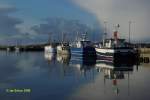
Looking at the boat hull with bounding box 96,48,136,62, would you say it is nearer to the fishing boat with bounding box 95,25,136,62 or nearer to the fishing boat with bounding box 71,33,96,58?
the fishing boat with bounding box 95,25,136,62

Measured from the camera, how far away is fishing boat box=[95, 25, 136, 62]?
3164 inches

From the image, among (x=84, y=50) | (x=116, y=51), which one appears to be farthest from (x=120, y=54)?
(x=84, y=50)

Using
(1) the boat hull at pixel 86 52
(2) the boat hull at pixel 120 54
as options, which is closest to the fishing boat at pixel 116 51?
(2) the boat hull at pixel 120 54

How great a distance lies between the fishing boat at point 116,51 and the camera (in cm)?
8038

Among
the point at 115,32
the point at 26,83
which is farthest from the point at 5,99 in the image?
the point at 115,32

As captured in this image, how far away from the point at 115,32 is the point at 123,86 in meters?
49.6

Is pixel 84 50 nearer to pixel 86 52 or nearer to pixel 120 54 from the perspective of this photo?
pixel 86 52

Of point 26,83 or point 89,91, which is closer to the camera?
point 89,91

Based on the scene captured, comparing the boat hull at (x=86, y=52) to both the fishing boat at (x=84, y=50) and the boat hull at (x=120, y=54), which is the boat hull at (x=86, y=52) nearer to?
the fishing boat at (x=84, y=50)

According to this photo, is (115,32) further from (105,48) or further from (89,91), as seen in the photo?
(89,91)

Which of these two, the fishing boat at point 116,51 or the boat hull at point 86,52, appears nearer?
the fishing boat at point 116,51

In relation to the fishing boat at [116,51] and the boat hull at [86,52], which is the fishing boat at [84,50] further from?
the fishing boat at [116,51]

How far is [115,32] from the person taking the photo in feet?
286

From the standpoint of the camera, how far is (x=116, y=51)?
80312 millimetres
